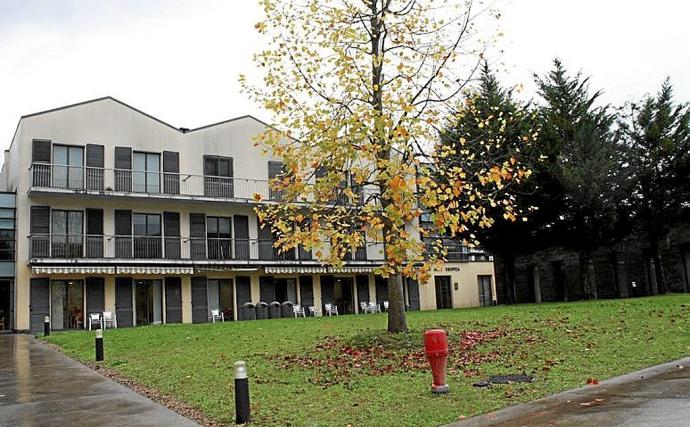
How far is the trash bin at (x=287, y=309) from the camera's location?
113 ft

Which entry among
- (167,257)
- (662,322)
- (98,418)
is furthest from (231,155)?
(98,418)

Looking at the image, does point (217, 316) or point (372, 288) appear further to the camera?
point (372, 288)

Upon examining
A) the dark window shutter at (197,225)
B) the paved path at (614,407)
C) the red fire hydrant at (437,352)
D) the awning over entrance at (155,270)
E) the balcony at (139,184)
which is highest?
the balcony at (139,184)

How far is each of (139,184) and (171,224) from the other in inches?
99.0

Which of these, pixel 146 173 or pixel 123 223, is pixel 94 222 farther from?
pixel 146 173

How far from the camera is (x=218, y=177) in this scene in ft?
108

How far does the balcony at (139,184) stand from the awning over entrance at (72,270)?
3.30 m

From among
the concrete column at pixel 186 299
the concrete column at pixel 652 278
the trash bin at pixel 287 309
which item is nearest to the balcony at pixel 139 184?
the concrete column at pixel 186 299

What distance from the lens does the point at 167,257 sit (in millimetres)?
31672

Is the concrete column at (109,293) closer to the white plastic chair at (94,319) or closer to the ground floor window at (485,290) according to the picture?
the white plastic chair at (94,319)

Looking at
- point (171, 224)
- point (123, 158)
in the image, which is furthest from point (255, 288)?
point (123, 158)

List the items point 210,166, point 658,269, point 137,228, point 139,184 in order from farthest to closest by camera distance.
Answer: point 210,166 < point 137,228 < point 139,184 < point 658,269

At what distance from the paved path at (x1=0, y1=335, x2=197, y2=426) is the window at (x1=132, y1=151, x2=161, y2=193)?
58.0 feet

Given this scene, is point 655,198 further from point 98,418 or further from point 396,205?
point 98,418
